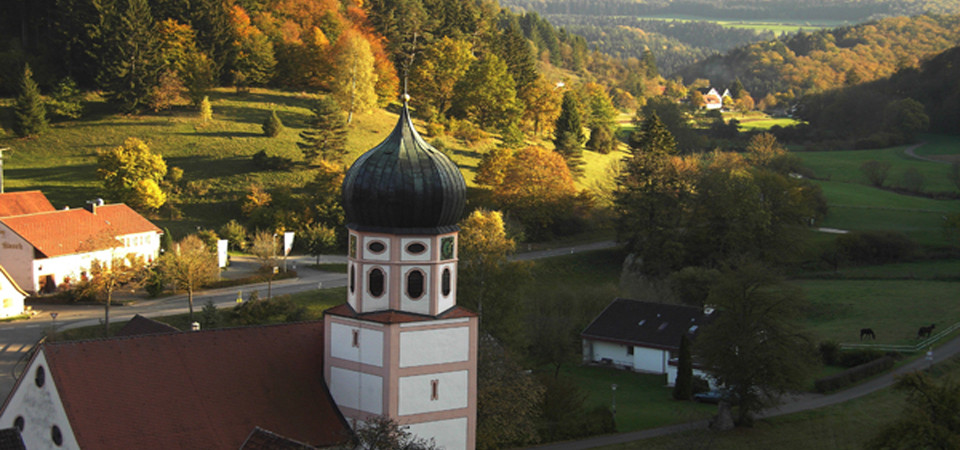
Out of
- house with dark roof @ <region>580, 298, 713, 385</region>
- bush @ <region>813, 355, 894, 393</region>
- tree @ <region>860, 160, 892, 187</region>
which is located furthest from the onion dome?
tree @ <region>860, 160, 892, 187</region>

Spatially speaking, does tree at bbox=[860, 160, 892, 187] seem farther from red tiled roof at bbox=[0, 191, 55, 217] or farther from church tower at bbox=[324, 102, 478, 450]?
church tower at bbox=[324, 102, 478, 450]

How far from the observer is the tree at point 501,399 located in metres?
33.3

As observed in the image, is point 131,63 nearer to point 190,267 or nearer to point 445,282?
point 190,267

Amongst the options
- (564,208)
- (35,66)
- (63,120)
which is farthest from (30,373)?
(35,66)

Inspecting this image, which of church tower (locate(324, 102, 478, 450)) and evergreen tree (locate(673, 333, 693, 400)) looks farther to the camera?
evergreen tree (locate(673, 333, 693, 400))

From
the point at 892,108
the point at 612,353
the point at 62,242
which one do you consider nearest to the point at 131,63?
the point at 62,242

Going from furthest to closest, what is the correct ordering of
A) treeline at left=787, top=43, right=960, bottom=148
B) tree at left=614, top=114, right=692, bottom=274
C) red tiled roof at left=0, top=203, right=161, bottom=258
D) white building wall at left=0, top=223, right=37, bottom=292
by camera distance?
treeline at left=787, top=43, right=960, bottom=148 → tree at left=614, top=114, right=692, bottom=274 → red tiled roof at left=0, top=203, right=161, bottom=258 → white building wall at left=0, top=223, right=37, bottom=292

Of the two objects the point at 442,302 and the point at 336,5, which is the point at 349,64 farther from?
the point at 442,302

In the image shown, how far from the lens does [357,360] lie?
86.3 feet

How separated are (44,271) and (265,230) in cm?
1667

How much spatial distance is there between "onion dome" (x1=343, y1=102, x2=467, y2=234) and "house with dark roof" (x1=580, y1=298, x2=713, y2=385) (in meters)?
25.7

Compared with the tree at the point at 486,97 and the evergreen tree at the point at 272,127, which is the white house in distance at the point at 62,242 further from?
the tree at the point at 486,97

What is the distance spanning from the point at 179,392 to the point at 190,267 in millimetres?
24231

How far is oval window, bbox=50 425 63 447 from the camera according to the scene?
23.9 m
